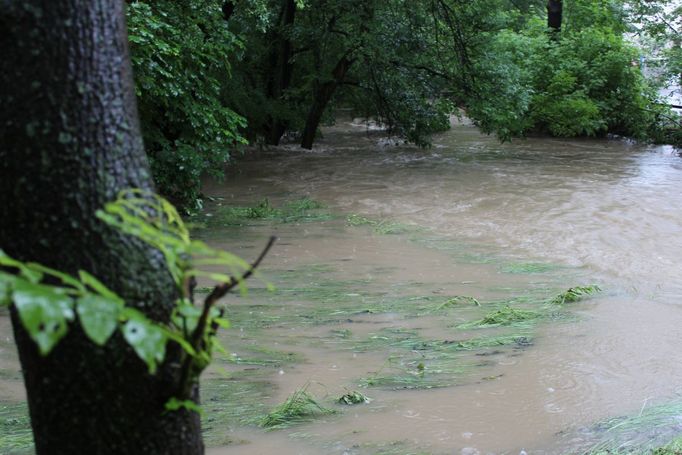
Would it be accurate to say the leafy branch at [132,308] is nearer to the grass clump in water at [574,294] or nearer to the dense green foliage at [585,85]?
the grass clump in water at [574,294]

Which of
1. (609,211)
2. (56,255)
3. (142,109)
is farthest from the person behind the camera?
(609,211)

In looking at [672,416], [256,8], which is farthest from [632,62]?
[672,416]

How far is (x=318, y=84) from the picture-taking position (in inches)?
715

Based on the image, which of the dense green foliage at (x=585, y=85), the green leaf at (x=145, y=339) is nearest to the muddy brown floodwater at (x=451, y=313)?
the green leaf at (x=145, y=339)

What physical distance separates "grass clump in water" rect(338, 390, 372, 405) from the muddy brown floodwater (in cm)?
5

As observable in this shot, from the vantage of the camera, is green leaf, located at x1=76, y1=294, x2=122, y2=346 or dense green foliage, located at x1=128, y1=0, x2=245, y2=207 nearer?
green leaf, located at x1=76, y1=294, x2=122, y2=346

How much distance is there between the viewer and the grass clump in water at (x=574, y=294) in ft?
24.2

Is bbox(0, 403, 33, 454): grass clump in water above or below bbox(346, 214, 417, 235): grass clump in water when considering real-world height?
→ below

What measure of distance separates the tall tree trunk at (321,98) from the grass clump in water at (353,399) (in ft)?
40.9

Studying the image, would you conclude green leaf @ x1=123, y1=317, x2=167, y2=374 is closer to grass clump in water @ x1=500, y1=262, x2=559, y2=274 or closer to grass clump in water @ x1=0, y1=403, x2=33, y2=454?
grass clump in water @ x1=0, y1=403, x2=33, y2=454

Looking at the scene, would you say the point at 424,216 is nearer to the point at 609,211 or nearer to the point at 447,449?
the point at 609,211

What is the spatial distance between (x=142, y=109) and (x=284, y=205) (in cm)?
400

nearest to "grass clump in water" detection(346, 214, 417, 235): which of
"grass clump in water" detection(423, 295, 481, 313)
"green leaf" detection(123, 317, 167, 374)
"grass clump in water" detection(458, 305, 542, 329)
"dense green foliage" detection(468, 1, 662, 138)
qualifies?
"grass clump in water" detection(423, 295, 481, 313)

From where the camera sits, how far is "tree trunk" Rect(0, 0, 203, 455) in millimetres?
1682
